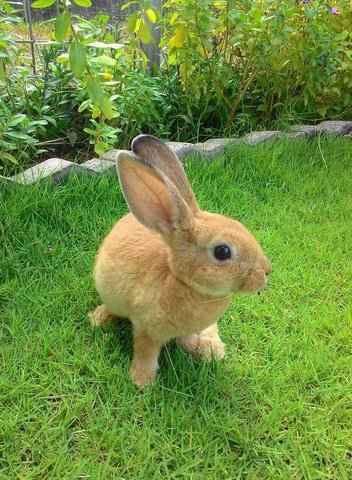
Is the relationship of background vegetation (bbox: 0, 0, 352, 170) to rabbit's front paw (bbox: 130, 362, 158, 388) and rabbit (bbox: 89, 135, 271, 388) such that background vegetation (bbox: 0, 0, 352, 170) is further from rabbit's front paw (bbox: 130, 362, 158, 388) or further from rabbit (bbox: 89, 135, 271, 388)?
rabbit's front paw (bbox: 130, 362, 158, 388)

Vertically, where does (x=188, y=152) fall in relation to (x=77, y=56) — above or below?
below

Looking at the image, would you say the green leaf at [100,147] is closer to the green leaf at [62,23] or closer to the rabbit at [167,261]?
the rabbit at [167,261]

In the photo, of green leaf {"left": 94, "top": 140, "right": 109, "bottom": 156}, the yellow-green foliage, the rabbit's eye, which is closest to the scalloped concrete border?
green leaf {"left": 94, "top": 140, "right": 109, "bottom": 156}

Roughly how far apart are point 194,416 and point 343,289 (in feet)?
3.64

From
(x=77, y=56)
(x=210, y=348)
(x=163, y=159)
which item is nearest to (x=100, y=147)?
(x=77, y=56)

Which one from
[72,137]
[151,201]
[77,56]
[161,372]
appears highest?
[77,56]

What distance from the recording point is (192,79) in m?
3.81

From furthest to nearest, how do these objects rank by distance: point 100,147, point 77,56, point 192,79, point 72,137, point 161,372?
1. point 192,79
2. point 72,137
3. point 100,147
4. point 161,372
5. point 77,56

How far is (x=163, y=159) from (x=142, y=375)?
813 mm

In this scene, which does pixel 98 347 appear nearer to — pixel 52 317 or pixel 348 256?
pixel 52 317

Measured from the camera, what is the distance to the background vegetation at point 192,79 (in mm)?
3180

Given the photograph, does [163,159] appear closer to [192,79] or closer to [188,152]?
[188,152]

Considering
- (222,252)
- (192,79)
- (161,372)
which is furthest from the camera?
(192,79)

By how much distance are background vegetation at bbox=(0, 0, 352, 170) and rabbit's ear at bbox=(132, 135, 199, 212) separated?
3.99 feet
